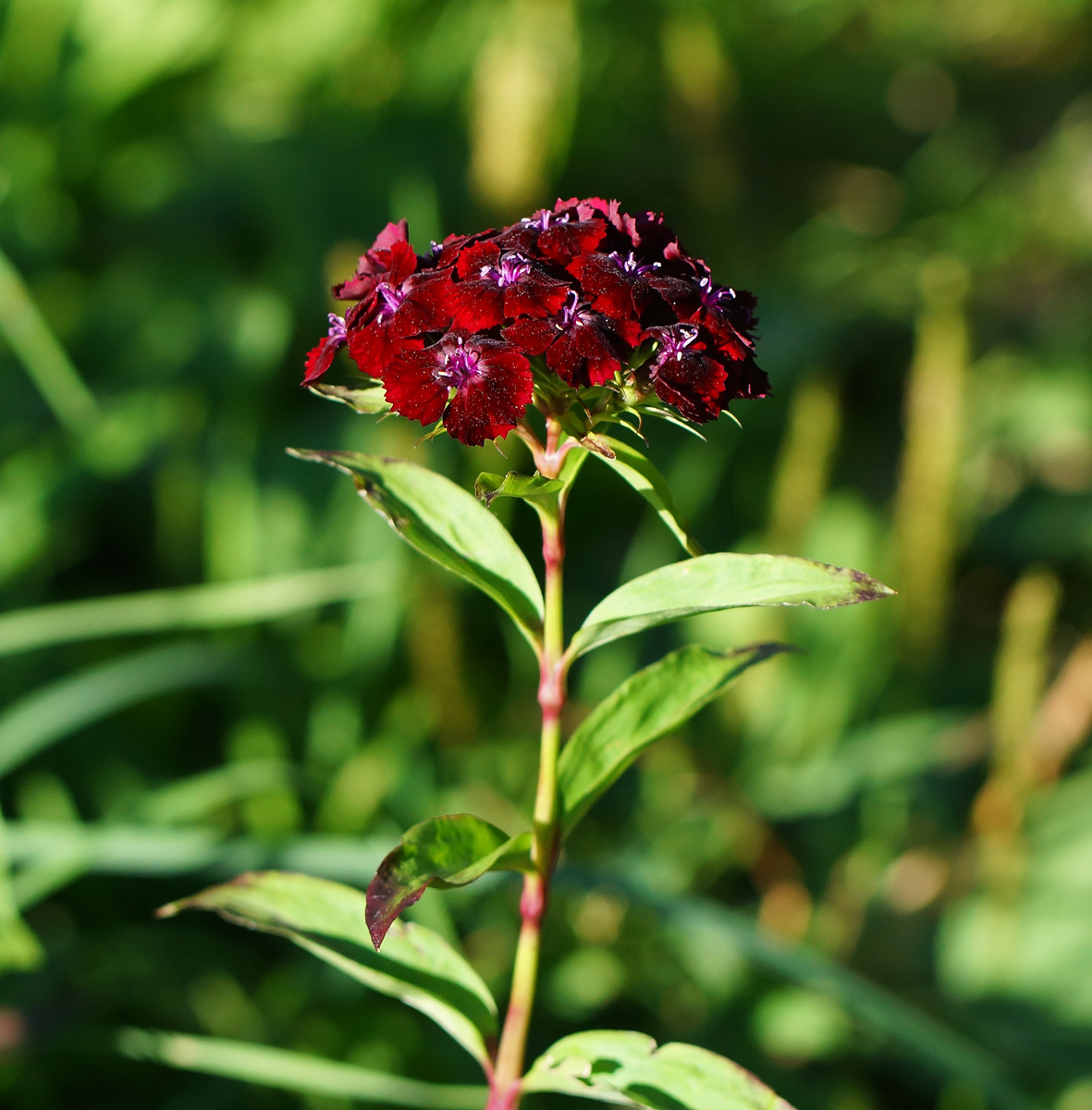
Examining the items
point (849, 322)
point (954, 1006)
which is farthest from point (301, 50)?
point (954, 1006)

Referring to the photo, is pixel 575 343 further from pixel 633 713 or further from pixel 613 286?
pixel 633 713

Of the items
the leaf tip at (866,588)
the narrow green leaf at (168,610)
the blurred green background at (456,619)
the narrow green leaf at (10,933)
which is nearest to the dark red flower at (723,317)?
the leaf tip at (866,588)

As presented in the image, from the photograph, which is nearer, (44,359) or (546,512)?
(546,512)

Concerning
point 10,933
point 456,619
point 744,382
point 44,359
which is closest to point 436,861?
point 744,382

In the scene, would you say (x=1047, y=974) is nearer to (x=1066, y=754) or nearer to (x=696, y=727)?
(x=1066, y=754)

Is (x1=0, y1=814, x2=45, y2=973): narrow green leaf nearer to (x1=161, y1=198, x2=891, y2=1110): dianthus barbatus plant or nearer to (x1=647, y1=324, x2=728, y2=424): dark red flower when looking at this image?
(x1=161, y1=198, x2=891, y2=1110): dianthus barbatus plant
